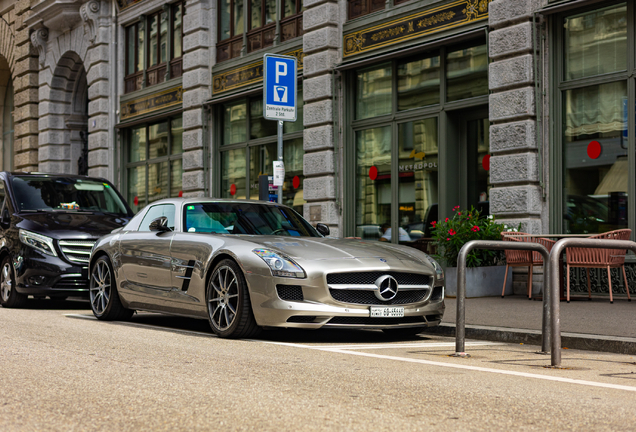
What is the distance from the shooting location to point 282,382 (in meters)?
5.46

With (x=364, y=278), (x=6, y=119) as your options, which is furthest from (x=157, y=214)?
(x=6, y=119)

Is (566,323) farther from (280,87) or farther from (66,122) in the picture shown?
(66,122)

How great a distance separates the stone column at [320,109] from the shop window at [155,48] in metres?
6.22

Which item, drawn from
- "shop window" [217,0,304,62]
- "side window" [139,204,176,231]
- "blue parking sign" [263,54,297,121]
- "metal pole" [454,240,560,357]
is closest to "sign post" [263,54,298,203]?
"blue parking sign" [263,54,297,121]

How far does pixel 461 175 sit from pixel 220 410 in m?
11.2

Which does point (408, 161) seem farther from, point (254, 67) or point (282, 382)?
point (282, 382)

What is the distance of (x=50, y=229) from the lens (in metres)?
11.8

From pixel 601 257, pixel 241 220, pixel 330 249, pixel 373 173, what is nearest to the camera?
pixel 330 249

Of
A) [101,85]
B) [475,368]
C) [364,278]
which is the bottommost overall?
[475,368]

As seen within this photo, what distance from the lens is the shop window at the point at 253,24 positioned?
1886 centimetres

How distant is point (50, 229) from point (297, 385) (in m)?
7.44

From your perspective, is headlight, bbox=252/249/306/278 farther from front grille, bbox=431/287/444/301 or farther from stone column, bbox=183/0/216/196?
stone column, bbox=183/0/216/196

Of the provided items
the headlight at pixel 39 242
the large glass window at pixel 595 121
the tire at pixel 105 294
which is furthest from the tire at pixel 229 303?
the large glass window at pixel 595 121

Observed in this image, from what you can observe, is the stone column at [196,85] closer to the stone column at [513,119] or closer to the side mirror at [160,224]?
the stone column at [513,119]
